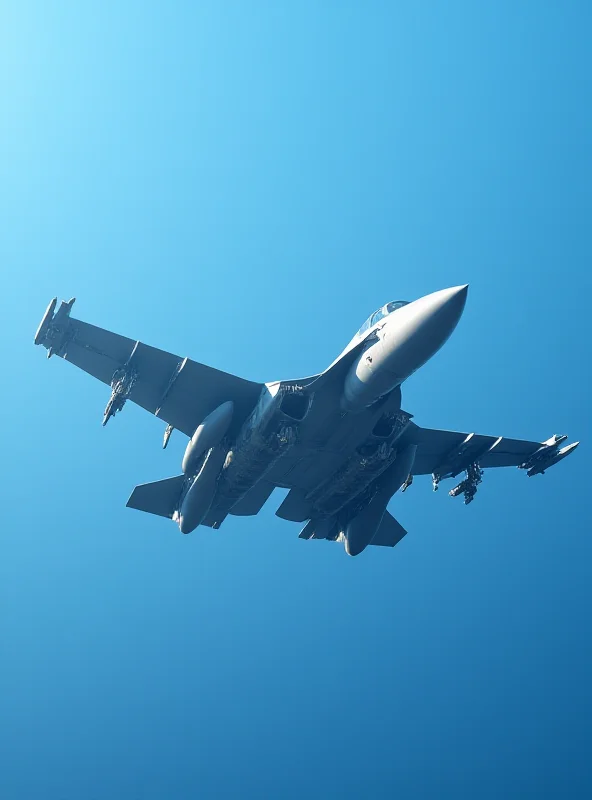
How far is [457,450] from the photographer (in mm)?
28703

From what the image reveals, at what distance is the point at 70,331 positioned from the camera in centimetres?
2452

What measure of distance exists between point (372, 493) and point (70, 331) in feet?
38.8

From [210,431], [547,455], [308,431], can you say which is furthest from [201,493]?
[547,455]

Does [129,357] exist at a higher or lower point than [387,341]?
higher

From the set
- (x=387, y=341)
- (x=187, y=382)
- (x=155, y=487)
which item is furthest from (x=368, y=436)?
(x=155, y=487)

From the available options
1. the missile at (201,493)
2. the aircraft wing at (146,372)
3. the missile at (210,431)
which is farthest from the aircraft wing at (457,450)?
the missile at (201,493)

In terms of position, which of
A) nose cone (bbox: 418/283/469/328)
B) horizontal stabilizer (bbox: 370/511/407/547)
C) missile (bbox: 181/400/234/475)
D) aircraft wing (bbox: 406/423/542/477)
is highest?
missile (bbox: 181/400/234/475)

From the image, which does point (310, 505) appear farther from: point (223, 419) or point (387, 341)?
point (387, 341)

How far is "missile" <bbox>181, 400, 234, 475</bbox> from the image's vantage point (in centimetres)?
2427

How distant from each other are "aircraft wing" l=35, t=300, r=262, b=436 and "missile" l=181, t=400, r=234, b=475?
0.92 metres

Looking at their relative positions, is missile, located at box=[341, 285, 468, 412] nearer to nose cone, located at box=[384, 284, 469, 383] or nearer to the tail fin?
nose cone, located at box=[384, 284, 469, 383]

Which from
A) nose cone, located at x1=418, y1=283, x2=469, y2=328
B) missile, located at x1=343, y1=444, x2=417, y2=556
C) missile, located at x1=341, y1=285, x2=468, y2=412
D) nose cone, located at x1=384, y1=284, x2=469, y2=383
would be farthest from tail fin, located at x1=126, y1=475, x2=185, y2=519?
nose cone, located at x1=418, y1=283, x2=469, y2=328

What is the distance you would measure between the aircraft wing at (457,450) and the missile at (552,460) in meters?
0.51

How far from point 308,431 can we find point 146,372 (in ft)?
18.9
